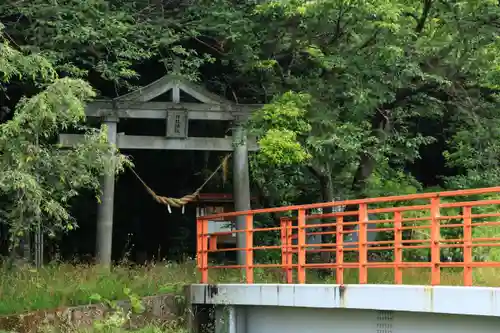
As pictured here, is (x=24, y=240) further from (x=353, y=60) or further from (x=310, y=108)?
(x=353, y=60)

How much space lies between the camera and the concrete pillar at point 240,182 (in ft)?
51.5

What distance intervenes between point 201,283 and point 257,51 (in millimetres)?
4855

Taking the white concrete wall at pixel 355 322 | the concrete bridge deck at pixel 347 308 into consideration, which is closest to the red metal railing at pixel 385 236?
the concrete bridge deck at pixel 347 308

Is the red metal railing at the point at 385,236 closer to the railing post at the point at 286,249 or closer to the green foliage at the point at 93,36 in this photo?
the railing post at the point at 286,249

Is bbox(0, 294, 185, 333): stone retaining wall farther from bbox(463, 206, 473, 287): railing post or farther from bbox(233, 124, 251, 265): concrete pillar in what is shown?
bbox(463, 206, 473, 287): railing post

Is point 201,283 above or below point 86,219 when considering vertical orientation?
below

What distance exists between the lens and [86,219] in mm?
20125

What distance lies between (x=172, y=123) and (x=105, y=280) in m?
3.85

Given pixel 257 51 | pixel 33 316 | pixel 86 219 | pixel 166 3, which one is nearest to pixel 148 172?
pixel 86 219

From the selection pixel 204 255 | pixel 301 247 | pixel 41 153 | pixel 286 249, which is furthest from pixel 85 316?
pixel 301 247

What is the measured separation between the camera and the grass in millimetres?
11812

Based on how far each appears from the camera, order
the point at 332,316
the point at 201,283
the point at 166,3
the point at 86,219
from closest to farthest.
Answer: the point at 332,316 < the point at 201,283 < the point at 166,3 < the point at 86,219

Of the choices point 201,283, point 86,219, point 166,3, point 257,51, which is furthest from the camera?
point 86,219

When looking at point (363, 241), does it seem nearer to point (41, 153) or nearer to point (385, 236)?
point (41, 153)
